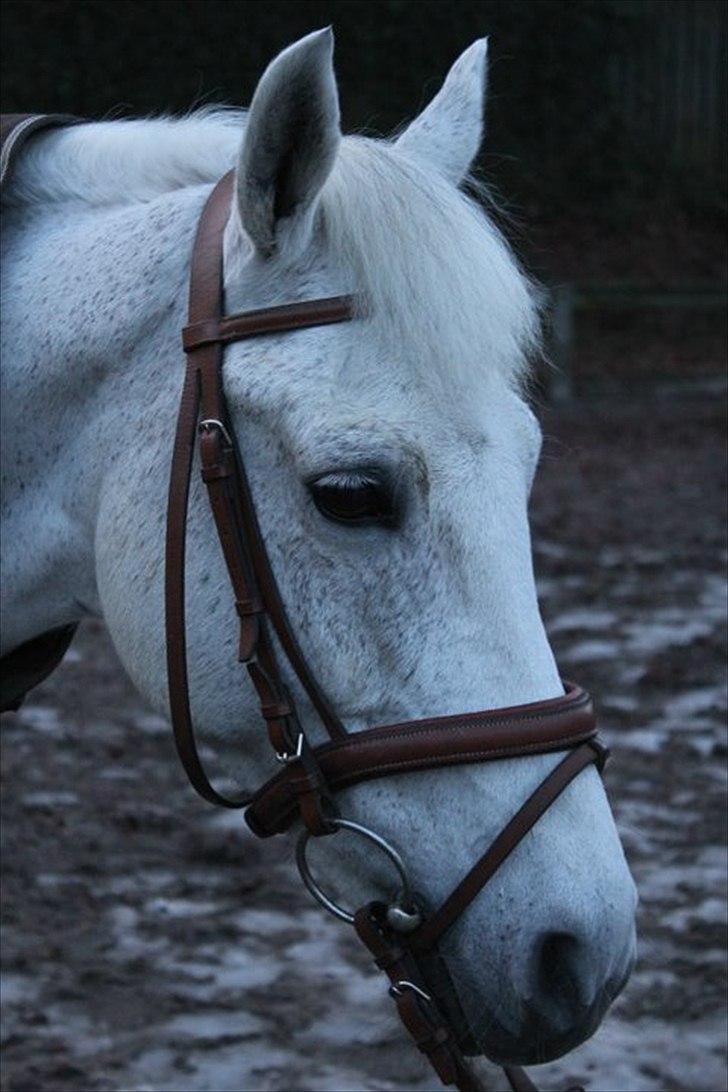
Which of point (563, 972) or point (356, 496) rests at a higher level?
point (356, 496)

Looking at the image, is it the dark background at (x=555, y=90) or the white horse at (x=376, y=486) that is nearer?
the white horse at (x=376, y=486)

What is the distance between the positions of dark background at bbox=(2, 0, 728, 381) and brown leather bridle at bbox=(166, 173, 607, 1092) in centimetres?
374

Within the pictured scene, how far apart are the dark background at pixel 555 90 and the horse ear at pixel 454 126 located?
327 cm

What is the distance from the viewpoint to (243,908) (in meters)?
4.30

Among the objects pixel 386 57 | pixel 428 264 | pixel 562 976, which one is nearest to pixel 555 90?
pixel 386 57

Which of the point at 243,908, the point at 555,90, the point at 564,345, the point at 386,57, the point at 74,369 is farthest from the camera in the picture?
the point at 564,345

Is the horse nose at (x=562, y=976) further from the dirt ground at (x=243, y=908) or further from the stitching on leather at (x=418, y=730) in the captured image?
the dirt ground at (x=243, y=908)

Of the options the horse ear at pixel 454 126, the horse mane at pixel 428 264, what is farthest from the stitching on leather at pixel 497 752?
the horse ear at pixel 454 126

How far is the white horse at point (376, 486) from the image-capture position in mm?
1862

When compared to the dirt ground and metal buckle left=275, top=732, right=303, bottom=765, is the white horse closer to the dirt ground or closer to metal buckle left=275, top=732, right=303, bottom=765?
metal buckle left=275, top=732, right=303, bottom=765

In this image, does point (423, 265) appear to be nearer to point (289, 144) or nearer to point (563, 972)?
point (289, 144)

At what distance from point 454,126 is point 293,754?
100 cm

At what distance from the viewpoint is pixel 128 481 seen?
2.17m

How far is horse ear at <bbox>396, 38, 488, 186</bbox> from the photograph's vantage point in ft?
7.54
